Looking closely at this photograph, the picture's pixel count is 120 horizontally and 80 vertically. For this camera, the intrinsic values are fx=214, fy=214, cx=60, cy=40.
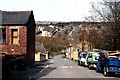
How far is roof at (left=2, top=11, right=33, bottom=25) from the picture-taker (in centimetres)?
2681

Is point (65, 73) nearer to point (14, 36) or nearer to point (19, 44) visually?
point (19, 44)

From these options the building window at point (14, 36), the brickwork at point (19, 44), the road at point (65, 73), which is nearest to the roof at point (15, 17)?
the brickwork at point (19, 44)

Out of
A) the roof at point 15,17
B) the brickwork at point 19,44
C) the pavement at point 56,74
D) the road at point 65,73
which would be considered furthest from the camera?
the roof at point 15,17

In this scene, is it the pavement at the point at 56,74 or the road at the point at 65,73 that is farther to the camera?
the road at the point at 65,73

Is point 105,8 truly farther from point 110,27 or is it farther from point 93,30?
point 93,30

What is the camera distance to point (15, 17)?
28.4 meters

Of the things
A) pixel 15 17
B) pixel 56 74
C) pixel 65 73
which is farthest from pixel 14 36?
pixel 56 74

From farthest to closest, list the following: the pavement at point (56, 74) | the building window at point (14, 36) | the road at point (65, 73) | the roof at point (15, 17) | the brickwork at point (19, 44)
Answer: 1. the building window at point (14, 36)
2. the roof at point (15, 17)
3. the brickwork at point (19, 44)
4. the road at point (65, 73)
5. the pavement at point (56, 74)

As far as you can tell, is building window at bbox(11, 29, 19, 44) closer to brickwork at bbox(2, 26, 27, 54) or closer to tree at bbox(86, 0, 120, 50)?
brickwork at bbox(2, 26, 27, 54)

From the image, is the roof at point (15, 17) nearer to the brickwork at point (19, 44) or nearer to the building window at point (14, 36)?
the brickwork at point (19, 44)

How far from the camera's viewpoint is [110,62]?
16.8 metres

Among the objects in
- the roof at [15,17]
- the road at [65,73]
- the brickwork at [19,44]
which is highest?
the roof at [15,17]

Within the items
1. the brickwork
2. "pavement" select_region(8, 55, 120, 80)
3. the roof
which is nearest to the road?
"pavement" select_region(8, 55, 120, 80)

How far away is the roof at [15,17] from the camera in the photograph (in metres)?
26.8
